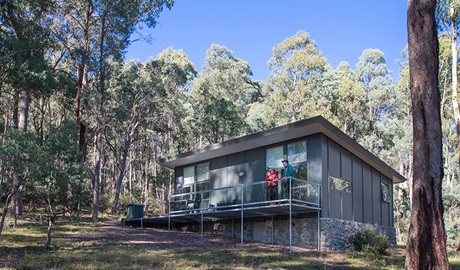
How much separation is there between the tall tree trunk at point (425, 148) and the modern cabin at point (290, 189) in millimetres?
6440

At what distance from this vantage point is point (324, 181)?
15797 millimetres

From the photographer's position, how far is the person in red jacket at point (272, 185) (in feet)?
49.3

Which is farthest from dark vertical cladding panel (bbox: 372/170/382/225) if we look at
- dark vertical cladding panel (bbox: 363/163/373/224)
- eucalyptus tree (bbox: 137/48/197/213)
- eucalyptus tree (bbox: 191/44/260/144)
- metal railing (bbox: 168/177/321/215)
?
eucalyptus tree (bbox: 137/48/197/213)

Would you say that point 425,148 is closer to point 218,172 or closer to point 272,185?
point 272,185

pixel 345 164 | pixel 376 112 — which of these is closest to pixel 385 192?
pixel 345 164

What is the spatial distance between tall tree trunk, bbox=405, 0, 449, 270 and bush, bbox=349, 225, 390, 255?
7.64 metres

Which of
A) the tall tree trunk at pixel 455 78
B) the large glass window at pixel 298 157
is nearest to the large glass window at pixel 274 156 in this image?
the large glass window at pixel 298 157

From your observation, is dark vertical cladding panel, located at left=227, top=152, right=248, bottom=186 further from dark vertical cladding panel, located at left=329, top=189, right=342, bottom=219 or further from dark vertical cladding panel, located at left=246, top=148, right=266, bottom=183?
dark vertical cladding panel, located at left=329, top=189, right=342, bottom=219

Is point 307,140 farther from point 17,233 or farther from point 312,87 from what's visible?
point 312,87

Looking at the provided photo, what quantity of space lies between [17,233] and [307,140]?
9.94 metres

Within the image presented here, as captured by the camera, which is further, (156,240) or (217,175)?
(217,175)

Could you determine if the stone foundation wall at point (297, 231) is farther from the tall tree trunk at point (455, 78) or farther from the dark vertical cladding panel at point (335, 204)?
the tall tree trunk at point (455, 78)

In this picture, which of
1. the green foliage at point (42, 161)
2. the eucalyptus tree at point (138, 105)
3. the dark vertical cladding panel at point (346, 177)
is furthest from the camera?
the eucalyptus tree at point (138, 105)

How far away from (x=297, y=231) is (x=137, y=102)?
16.5 meters
